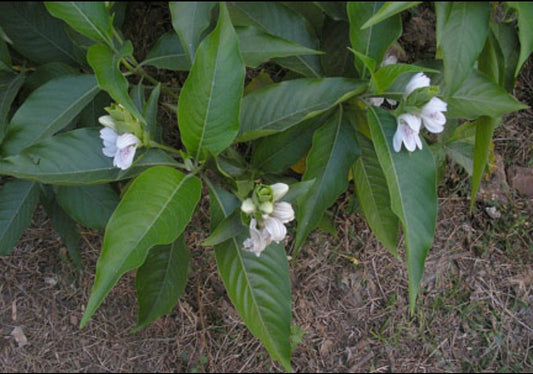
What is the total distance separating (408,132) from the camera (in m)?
1.22

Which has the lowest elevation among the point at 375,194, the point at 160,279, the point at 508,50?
the point at 160,279

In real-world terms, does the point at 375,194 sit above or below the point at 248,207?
below

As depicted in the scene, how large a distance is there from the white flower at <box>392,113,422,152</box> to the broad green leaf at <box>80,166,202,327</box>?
1.68 ft

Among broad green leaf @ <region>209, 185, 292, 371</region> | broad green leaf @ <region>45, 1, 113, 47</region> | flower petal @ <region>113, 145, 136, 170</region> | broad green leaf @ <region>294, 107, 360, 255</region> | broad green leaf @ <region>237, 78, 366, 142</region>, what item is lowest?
broad green leaf @ <region>209, 185, 292, 371</region>

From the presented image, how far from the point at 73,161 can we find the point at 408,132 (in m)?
0.81

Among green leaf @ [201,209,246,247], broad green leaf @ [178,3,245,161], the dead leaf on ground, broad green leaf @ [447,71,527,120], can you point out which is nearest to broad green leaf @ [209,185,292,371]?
green leaf @ [201,209,246,247]

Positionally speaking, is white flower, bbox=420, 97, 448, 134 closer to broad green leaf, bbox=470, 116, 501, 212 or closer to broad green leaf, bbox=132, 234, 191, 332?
broad green leaf, bbox=470, 116, 501, 212

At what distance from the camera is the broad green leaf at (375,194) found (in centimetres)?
155

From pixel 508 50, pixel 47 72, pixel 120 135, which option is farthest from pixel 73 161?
pixel 508 50

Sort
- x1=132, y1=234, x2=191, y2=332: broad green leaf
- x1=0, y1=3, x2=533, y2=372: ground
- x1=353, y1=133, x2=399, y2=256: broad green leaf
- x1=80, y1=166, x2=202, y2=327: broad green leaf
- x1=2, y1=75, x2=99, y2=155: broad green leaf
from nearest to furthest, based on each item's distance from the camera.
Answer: x1=80, y1=166, x2=202, y2=327: broad green leaf < x1=2, y1=75, x2=99, y2=155: broad green leaf < x1=353, y1=133, x2=399, y2=256: broad green leaf < x1=132, y1=234, x2=191, y2=332: broad green leaf < x1=0, y1=3, x2=533, y2=372: ground

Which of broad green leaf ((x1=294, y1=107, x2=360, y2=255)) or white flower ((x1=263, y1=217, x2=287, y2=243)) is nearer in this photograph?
white flower ((x1=263, y1=217, x2=287, y2=243))

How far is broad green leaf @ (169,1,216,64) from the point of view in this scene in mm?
1162

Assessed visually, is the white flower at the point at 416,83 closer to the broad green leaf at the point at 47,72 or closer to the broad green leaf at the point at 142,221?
the broad green leaf at the point at 142,221

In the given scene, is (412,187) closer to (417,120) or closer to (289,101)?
(417,120)
